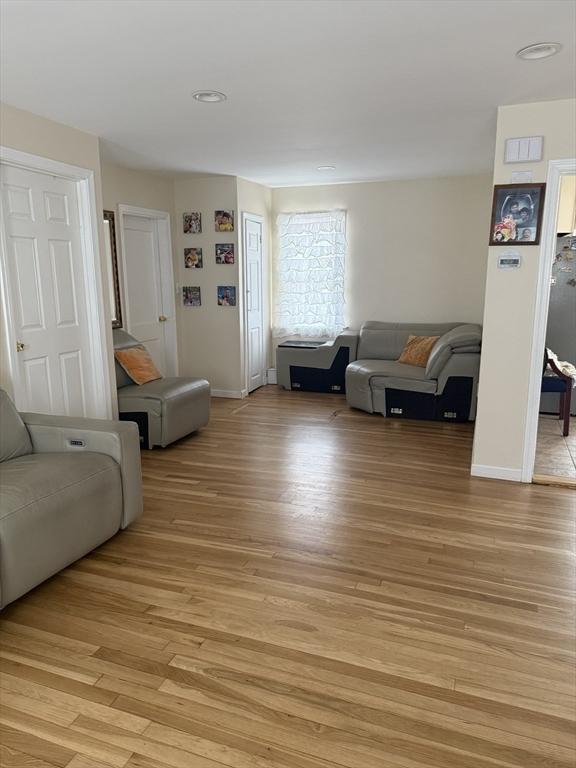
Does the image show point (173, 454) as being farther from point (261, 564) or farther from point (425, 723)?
point (425, 723)

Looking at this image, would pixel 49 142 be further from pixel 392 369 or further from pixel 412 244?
pixel 412 244

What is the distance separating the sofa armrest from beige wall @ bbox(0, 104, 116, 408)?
27.0 inches

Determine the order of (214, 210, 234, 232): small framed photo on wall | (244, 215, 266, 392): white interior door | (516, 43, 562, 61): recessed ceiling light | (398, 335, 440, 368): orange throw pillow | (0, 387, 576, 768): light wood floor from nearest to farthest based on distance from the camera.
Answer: (0, 387, 576, 768): light wood floor, (516, 43, 562, 61): recessed ceiling light, (398, 335, 440, 368): orange throw pillow, (214, 210, 234, 232): small framed photo on wall, (244, 215, 266, 392): white interior door

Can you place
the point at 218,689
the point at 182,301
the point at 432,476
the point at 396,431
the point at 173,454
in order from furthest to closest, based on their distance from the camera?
1. the point at 182,301
2. the point at 396,431
3. the point at 173,454
4. the point at 432,476
5. the point at 218,689

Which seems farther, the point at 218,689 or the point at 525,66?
the point at 525,66

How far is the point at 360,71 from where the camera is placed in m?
2.73

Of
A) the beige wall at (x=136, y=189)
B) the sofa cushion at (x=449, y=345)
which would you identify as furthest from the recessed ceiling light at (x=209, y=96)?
the sofa cushion at (x=449, y=345)

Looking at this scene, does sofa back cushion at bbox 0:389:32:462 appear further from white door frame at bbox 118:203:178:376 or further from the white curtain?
the white curtain

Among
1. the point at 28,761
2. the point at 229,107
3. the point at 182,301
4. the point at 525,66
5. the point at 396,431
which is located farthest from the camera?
the point at 182,301

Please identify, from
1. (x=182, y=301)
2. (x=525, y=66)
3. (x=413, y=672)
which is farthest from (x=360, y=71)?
(x=182, y=301)

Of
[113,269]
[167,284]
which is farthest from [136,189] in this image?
[167,284]

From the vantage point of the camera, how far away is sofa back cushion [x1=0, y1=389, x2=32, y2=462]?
9.19 feet

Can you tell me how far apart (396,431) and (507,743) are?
3.41 meters

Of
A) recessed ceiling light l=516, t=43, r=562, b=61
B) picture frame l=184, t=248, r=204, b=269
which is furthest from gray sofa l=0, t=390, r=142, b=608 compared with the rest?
picture frame l=184, t=248, r=204, b=269
